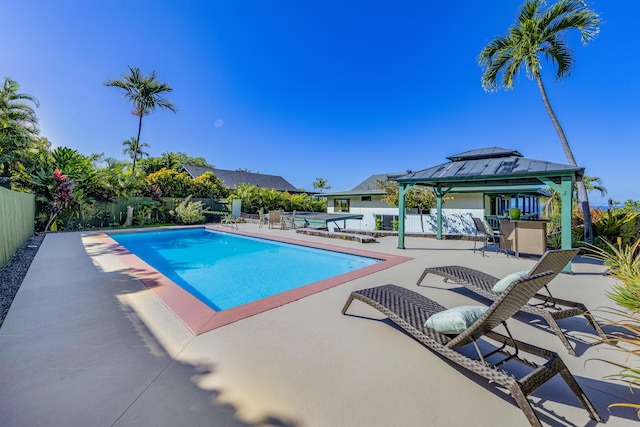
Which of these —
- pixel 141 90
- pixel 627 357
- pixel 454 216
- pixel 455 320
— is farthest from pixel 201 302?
pixel 141 90

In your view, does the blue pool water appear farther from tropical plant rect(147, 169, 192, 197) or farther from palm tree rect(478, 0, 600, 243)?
tropical plant rect(147, 169, 192, 197)

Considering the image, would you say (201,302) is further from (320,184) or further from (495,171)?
(320,184)

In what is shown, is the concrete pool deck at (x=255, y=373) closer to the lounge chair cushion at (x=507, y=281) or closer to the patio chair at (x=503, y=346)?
the patio chair at (x=503, y=346)

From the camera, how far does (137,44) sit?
11992 mm

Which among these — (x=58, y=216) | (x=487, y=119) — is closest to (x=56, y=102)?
(x=58, y=216)

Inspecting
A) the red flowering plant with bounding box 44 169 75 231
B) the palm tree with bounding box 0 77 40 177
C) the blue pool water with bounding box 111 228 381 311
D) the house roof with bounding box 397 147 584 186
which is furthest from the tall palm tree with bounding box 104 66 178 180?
the house roof with bounding box 397 147 584 186

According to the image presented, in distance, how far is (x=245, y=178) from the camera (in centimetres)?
3672

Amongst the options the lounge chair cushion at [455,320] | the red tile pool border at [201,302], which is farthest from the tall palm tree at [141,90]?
the lounge chair cushion at [455,320]

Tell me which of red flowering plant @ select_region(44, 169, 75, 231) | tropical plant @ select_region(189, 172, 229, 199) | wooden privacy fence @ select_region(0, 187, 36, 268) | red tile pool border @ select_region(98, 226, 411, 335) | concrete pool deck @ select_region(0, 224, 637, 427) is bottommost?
concrete pool deck @ select_region(0, 224, 637, 427)

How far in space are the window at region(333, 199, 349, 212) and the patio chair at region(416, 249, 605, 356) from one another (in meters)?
16.6

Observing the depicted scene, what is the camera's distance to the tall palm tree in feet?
57.8

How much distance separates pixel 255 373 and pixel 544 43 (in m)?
13.1

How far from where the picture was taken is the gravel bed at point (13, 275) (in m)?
3.89

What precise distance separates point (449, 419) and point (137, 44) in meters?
16.6
